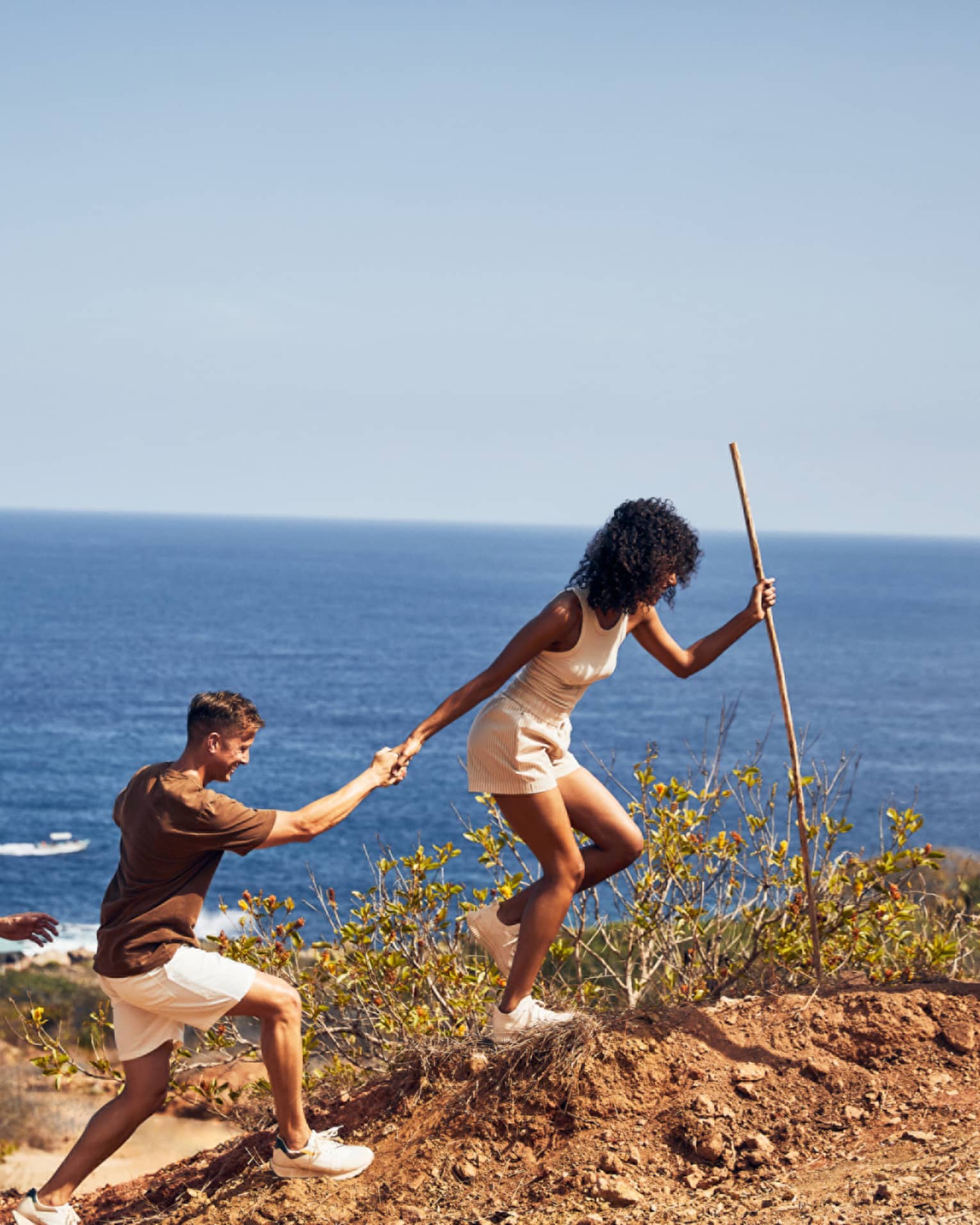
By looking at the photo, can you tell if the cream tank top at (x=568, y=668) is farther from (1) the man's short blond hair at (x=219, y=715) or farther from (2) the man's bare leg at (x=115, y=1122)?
(2) the man's bare leg at (x=115, y=1122)

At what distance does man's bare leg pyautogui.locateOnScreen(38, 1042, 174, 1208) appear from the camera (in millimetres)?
4430

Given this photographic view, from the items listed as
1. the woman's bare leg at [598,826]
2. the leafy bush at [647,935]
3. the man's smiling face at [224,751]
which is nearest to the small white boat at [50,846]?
the leafy bush at [647,935]

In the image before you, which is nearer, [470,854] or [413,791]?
[470,854]

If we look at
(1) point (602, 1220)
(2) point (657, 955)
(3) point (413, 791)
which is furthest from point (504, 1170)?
(3) point (413, 791)

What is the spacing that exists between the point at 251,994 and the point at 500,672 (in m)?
1.46

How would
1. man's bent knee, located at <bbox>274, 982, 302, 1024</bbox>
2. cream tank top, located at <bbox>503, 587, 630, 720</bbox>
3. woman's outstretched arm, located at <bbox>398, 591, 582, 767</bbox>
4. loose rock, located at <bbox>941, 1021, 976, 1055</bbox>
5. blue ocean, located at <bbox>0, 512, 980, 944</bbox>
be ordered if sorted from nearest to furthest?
1. man's bent knee, located at <bbox>274, 982, 302, 1024</bbox>
2. woman's outstretched arm, located at <bbox>398, 591, 582, 767</bbox>
3. cream tank top, located at <bbox>503, 587, 630, 720</bbox>
4. loose rock, located at <bbox>941, 1021, 976, 1055</bbox>
5. blue ocean, located at <bbox>0, 512, 980, 944</bbox>

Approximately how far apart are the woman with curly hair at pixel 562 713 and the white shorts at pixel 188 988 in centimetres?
106

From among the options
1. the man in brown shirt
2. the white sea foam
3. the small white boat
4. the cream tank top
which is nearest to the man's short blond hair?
the man in brown shirt

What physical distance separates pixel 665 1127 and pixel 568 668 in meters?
1.80

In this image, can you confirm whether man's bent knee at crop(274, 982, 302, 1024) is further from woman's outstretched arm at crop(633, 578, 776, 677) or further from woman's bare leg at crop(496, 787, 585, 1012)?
woman's outstretched arm at crop(633, 578, 776, 677)

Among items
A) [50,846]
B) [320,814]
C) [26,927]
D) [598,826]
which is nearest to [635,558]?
[598,826]

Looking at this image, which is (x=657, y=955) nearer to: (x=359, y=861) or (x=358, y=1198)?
(x=358, y=1198)

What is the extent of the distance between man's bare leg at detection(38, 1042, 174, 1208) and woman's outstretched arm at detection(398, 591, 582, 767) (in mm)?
1475

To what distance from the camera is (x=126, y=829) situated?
446 centimetres
